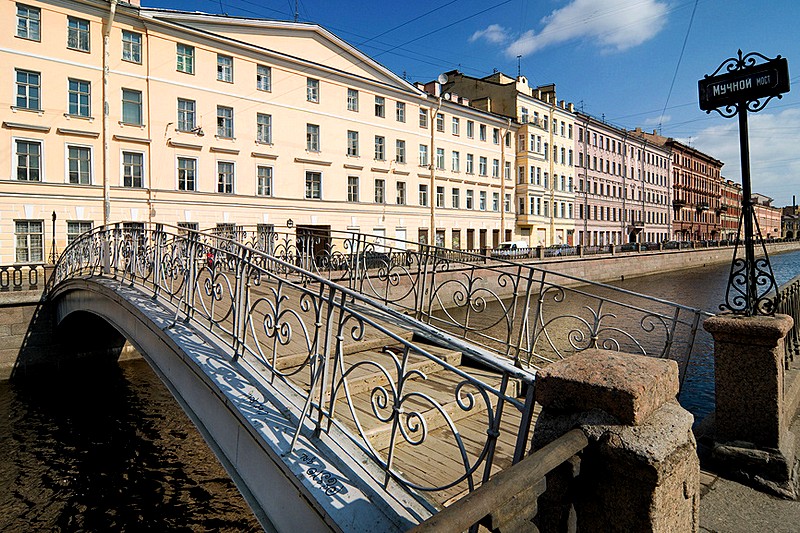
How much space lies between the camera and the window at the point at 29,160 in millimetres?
18312

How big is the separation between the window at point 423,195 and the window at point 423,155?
161 centimetres

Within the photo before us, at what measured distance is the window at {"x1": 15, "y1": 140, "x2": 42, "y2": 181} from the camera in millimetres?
18312

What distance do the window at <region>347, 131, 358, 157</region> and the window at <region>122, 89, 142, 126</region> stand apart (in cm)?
1198

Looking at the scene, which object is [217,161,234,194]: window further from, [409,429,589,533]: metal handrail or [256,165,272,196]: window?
[409,429,589,533]: metal handrail

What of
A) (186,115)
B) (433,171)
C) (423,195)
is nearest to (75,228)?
(186,115)

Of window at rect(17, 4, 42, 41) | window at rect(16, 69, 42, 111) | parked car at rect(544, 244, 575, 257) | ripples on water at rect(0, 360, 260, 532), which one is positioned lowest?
ripples on water at rect(0, 360, 260, 532)

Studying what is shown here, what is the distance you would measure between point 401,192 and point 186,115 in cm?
1477

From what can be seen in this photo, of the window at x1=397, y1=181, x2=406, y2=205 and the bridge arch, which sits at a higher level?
the window at x1=397, y1=181, x2=406, y2=205

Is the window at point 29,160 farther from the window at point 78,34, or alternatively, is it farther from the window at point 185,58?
the window at point 185,58

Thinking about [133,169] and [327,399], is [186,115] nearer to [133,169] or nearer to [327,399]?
[133,169]

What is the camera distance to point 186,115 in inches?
893

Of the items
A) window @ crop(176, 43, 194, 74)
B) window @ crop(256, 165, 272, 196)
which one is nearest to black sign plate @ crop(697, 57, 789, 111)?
window @ crop(256, 165, 272, 196)

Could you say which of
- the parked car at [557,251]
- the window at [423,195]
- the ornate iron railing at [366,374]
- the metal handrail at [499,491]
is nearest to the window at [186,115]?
the window at [423,195]

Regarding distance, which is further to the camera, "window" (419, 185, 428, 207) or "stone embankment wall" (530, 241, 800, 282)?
"window" (419, 185, 428, 207)
